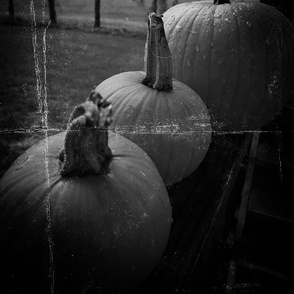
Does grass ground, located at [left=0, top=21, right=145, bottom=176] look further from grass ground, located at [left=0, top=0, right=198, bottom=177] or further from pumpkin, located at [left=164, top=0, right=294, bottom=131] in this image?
pumpkin, located at [left=164, top=0, right=294, bottom=131]

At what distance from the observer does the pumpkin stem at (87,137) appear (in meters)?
0.51

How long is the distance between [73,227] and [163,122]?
0.42 metres

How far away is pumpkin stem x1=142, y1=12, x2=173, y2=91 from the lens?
771 millimetres

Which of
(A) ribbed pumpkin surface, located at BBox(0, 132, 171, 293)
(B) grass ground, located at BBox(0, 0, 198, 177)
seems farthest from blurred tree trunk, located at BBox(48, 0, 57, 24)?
(A) ribbed pumpkin surface, located at BBox(0, 132, 171, 293)

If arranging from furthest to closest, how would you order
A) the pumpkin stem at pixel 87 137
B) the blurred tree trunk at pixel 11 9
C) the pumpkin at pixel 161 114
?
the pumpkin at pixel 161 114 < the blurred tree trunk at pixel 11 9 < the pumpkin stem at pixel 87 137

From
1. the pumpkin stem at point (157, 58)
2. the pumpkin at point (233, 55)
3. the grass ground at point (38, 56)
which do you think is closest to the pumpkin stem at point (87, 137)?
the grass ground at point (38, 56)

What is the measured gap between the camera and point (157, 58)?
81cm

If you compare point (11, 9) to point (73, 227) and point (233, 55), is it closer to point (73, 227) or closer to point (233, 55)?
point (73, 227)

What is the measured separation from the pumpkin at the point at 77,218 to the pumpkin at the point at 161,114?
25cm

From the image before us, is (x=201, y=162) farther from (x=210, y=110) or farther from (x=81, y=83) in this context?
(x=81, y=83)

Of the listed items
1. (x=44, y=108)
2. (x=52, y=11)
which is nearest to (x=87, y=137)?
(x=44, y=108)

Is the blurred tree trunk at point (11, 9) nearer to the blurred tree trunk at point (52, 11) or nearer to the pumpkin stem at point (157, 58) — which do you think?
the blurred tree trunk at point (52, 11)

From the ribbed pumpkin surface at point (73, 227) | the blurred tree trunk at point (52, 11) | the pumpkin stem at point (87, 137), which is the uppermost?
the blurred tree trunk at point (52, 11)

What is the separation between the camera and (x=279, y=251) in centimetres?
83
